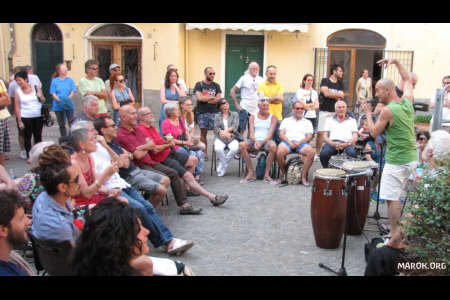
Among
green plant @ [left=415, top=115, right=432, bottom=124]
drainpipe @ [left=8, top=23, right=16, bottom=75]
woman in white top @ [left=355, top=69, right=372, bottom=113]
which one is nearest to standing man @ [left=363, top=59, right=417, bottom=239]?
green plant @ [left=415, top=115, right=432, bottom=124]

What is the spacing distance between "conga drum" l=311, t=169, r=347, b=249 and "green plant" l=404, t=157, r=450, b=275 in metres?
1.23

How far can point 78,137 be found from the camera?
4215mm

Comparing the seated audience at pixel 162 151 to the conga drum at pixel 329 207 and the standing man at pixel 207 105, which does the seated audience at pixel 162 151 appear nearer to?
the conga drum at pixel 329 207

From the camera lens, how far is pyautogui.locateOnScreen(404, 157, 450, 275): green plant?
3.03 meters

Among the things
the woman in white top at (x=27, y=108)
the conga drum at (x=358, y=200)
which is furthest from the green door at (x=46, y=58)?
the conga drum at (x=358, y=200)

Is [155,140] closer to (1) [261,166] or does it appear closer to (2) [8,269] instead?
(1) [261,166]

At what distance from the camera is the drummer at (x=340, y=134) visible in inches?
278

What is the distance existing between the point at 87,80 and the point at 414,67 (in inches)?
346

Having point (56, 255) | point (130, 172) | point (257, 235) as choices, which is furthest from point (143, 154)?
point (56, 255)

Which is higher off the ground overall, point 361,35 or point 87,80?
point 361,35

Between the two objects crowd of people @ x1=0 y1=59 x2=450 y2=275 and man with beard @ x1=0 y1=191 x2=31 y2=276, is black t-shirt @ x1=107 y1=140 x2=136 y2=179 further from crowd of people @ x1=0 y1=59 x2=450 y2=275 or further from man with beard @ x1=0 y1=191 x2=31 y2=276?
man with beard @ x1=0 y1=191 x2=31 y2=276

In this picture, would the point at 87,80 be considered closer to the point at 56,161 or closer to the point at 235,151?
the point at 235,151

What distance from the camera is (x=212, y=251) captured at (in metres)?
4.59
